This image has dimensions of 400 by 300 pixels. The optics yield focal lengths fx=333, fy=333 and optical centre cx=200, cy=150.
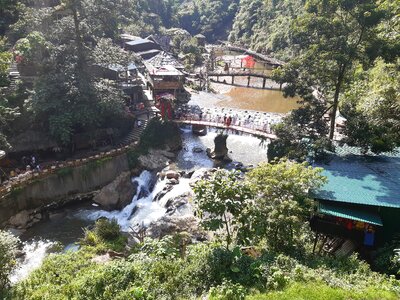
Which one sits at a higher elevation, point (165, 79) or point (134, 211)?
point (165, 79)

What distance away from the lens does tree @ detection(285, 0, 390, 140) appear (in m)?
25.0

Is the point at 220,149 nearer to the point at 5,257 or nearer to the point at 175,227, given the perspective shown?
the point at 175,227

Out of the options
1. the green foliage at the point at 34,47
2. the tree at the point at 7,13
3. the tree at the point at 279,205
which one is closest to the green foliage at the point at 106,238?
the tree at the point at 279,205

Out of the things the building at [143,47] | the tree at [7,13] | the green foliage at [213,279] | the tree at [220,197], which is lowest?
the green foliage at [213,279]

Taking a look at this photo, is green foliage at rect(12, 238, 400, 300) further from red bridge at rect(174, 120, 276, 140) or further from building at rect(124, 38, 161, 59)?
building at rect(124, 38, 161, 59)

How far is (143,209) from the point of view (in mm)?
32031

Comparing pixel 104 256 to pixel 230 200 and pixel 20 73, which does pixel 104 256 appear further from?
pixel 20 73

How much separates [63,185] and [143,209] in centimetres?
779

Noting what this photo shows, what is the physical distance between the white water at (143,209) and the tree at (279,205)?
1381 centimetres

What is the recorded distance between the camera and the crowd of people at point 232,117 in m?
40.2

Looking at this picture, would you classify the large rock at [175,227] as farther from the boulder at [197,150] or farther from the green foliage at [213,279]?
the boulder at [197,150]

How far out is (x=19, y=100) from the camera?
34375 mm

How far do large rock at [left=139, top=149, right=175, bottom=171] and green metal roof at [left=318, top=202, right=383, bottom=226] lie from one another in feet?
69.3

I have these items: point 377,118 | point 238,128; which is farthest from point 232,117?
point 377,118
